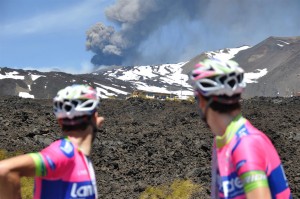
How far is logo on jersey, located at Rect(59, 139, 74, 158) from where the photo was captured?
14.6 feet

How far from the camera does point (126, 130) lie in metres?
36.8

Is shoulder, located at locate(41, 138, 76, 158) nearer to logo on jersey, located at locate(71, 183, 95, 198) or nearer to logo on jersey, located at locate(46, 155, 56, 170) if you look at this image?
logo on jersey, located at locate(46, 155, 56, 170)

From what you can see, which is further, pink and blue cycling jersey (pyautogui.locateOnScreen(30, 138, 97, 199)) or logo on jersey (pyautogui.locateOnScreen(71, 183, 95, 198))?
logo on jersey (pyautogui.locateOnScreen(71, 183, 95, 198))

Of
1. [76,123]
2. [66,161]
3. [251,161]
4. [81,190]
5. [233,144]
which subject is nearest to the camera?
[251,161]

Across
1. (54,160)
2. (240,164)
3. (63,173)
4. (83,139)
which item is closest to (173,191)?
(83,139)

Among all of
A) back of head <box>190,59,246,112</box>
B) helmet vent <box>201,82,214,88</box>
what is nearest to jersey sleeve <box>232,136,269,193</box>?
back of head <box>190,59,246,112</box>

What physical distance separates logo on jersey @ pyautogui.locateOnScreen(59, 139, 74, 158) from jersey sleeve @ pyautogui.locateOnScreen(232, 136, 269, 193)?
1367 millimetres

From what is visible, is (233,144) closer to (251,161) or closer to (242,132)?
(242,132)

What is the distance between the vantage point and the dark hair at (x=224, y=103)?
425cm

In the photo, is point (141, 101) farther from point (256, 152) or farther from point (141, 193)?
point (256, 152)

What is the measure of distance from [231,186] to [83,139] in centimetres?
138

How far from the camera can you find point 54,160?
4348 millimetres

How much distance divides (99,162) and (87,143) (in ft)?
72.6

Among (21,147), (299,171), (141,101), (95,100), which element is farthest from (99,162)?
(141,101)
